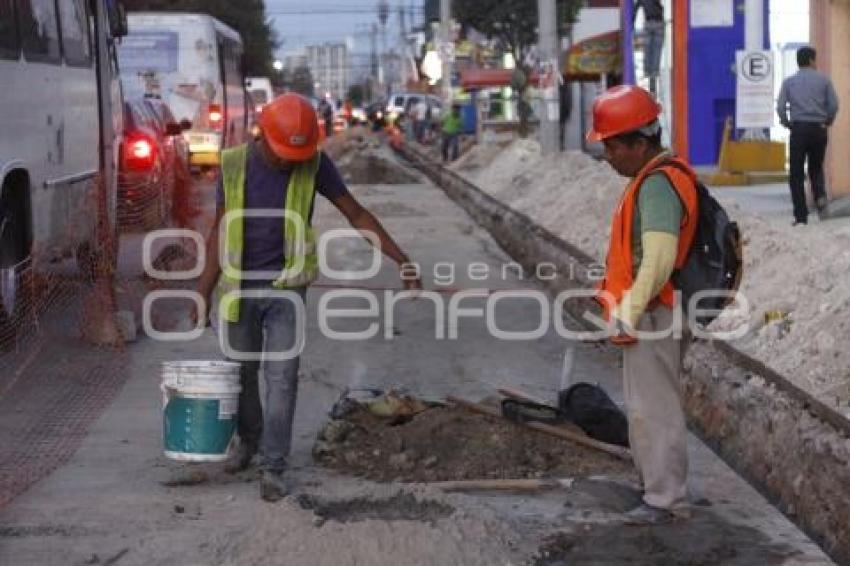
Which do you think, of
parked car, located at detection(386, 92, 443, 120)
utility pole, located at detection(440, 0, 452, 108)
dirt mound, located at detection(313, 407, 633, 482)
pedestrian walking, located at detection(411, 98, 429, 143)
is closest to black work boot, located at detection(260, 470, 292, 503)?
dirt mound, located at detection(313, 407, 633, 482)

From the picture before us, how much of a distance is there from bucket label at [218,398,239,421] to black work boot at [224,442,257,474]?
28 cm

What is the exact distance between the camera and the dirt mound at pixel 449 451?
8.20m

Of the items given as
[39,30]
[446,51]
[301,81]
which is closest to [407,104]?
[446,51]

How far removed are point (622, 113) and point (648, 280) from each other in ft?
2.44

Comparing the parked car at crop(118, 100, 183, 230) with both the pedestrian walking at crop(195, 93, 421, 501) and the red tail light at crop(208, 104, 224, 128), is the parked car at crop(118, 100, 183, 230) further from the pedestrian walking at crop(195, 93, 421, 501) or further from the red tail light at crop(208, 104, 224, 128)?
the red tail light at crop(208, 104, 224, 128)

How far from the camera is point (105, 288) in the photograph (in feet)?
41.8

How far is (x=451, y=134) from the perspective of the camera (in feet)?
155

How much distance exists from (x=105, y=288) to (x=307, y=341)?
1582mm

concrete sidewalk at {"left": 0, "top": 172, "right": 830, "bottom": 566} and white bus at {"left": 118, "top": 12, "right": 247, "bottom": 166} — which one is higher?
white bus at {"left": 118, "top": 12, "right": 247, "bottom": 166}

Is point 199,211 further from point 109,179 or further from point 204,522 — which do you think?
point 204,522

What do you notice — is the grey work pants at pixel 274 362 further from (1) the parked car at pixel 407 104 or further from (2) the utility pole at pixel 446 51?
(1) the parked car at pixel 407 104

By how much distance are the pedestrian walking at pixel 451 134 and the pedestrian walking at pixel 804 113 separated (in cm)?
2987

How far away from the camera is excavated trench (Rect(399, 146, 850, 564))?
719 centimetres

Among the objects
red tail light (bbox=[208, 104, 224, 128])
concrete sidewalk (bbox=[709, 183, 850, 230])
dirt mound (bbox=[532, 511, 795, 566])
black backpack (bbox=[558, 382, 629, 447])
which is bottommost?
dirt mound (bbox=[532, 511, 795, 566])
